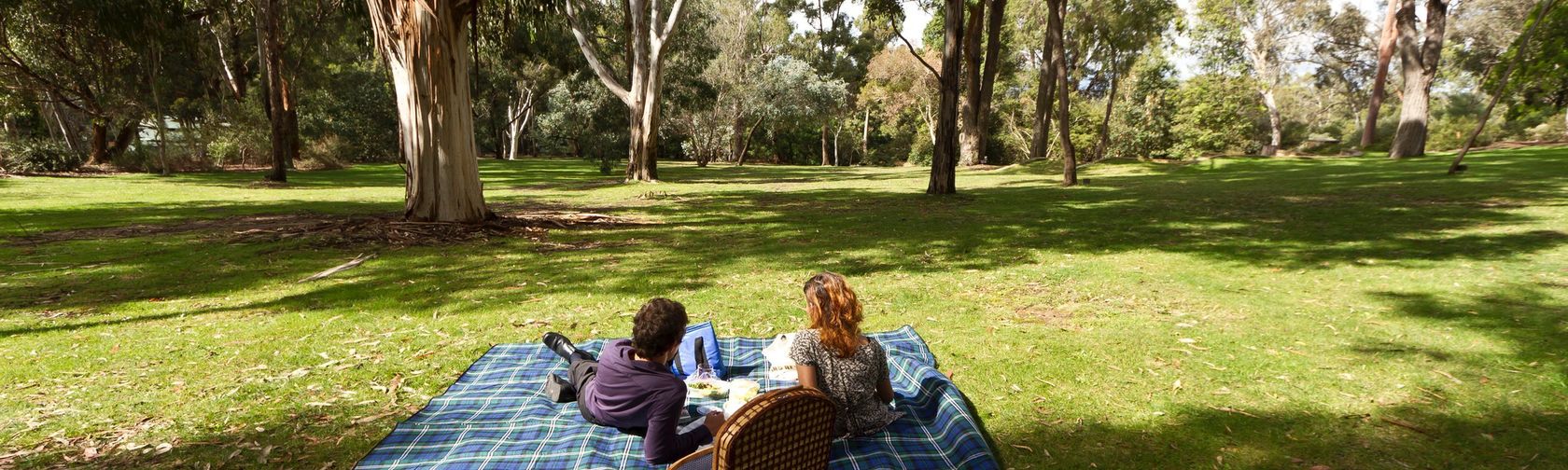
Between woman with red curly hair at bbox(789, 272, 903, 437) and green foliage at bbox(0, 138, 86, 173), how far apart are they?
2990 cm

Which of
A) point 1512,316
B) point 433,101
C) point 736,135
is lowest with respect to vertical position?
point 1512,316

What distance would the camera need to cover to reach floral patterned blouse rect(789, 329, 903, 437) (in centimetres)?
361

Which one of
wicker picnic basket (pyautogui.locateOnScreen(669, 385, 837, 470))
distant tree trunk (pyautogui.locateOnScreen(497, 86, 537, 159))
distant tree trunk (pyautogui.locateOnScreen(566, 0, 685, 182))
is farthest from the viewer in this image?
distant tree trunk (pyautogui.locateOnScreen(497, 86, 537, 159))

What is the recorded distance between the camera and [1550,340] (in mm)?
5023

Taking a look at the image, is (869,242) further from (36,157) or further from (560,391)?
Result: (36,157)

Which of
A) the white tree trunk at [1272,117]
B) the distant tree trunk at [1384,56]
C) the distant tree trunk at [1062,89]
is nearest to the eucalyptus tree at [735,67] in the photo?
the distant tree trunk at [1062,89]

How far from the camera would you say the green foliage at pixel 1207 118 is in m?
31.9

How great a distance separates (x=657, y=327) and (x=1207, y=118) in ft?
116

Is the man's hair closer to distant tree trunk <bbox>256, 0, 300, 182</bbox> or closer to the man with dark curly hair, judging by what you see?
the man with dark curly hair

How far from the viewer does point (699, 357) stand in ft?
15.1

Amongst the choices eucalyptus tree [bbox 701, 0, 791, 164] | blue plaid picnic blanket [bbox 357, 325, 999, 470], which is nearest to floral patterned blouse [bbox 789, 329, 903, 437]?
blue plaid picnic blanket [bbox 357, 325, 999, 470]

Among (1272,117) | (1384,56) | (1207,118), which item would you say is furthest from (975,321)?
(1272,117)

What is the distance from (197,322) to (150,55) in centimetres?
2352

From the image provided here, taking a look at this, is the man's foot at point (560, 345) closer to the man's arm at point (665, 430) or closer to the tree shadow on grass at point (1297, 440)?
the man's arm at point (665, 430)
